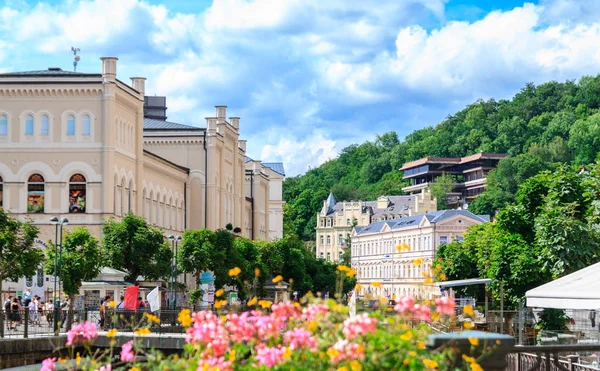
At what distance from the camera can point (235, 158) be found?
97.3 m

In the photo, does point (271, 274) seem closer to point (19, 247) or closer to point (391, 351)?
point (19, 247)

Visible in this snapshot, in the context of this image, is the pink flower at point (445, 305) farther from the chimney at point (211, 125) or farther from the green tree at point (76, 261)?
the chimney at point (211, 125)

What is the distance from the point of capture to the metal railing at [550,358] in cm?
1252

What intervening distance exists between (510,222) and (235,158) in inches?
2101

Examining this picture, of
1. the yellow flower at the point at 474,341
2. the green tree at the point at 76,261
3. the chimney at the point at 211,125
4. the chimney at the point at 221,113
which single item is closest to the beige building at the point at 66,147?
the green tree at the point at 76,261

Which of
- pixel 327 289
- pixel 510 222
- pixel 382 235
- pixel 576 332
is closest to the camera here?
pixel 576 332

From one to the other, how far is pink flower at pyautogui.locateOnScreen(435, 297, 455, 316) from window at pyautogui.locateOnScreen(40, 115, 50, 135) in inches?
2276

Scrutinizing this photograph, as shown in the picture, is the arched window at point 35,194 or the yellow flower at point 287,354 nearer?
the yellow flower at point 287,354

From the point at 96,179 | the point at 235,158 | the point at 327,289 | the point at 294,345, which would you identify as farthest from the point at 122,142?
the point at 294,345

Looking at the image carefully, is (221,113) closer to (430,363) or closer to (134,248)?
(134,248)

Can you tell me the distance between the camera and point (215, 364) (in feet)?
30.9

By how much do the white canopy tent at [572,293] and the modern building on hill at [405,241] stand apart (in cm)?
12812

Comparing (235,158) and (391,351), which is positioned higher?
(235,158)

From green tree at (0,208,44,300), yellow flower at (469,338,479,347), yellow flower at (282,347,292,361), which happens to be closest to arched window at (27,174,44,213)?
green tree at (0,208,44,300)
